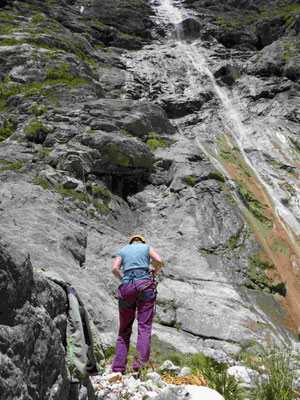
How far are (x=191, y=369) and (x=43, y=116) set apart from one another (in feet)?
47.2

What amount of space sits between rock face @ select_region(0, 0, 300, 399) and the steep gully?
11cm

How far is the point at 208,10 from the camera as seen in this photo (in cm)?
4691

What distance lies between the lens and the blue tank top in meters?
5.14

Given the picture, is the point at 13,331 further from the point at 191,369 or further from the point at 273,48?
the point at 273,48

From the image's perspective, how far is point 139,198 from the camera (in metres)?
15.1

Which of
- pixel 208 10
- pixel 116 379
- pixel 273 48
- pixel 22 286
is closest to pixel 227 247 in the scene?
pixel 116 379

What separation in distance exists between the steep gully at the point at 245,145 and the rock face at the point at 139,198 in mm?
113

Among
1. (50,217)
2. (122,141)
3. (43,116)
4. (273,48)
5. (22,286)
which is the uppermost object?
(273,48)

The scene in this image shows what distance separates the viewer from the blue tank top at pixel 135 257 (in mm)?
5145

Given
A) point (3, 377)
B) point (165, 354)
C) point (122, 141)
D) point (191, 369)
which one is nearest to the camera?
point (3, 377)

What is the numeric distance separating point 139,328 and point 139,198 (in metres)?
10.5

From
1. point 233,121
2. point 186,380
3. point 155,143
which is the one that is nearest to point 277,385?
point 186,380

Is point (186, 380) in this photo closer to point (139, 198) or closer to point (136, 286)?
point (136, 286)

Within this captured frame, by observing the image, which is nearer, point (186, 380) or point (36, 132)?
point (186, 380)
